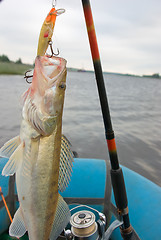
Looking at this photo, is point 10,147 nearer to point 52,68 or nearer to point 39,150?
A: point 39,150

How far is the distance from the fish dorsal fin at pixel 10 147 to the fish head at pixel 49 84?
316 mm

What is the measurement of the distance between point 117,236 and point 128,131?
8267mm

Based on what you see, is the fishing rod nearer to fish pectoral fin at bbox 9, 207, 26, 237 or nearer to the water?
fish pectoral fin at bbox 9, 207, 26, 237

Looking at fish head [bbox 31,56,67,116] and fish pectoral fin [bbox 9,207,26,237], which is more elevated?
fish head [bbox 31,56,67,116]

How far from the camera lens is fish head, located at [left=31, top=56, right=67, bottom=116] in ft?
5.05

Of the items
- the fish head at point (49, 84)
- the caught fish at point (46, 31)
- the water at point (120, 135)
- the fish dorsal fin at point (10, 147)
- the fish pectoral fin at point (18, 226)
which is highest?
the caught fish at point (46, 31)

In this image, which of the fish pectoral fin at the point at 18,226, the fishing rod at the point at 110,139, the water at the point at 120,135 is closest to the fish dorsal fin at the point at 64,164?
the fish pectoral fin at the point at 18,226

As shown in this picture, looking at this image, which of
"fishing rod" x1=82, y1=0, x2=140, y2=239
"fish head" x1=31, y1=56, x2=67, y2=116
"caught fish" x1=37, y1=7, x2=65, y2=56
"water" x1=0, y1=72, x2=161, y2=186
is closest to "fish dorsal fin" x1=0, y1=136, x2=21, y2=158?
"fish head" x1=31, y1=56, x2=67, y2=116

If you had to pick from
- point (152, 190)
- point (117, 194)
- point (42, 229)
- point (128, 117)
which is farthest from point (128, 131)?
point (42, 229)

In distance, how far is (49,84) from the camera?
1608 millimetres

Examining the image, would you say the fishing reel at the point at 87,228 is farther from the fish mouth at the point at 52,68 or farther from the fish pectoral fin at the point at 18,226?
the fish mouth at the point at 52,68

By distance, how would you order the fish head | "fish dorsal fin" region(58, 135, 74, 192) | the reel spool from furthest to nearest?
1. the reel spool
2. "fish dorsal fin" region(58, 135, 74, 192)
3. the fish head

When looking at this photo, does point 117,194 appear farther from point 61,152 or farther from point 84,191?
point 84,191

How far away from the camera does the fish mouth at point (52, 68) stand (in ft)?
5.06
